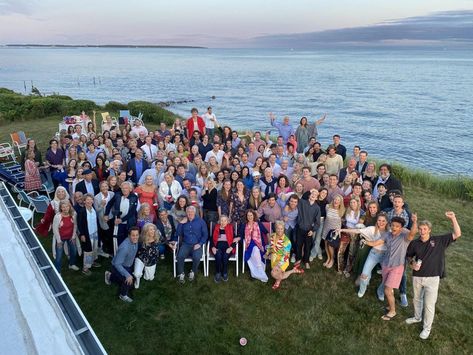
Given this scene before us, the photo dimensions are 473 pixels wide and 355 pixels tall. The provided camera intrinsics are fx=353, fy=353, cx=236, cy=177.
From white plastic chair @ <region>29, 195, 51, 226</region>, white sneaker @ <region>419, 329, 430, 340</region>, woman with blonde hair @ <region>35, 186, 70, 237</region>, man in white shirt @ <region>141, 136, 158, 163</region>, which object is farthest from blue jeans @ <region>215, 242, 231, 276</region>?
white plastic chair @ <region>29, 195, 51, 226</region>

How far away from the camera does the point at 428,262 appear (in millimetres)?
5555

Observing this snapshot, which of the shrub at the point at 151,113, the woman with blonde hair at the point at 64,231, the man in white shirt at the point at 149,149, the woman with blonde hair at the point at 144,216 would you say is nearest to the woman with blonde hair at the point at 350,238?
the woman with blonde hair at the point at 144,216

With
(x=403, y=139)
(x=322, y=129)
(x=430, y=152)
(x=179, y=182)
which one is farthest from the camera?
(x=322, y=129)

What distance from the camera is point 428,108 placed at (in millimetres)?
43719

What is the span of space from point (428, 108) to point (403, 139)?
56.5 ft

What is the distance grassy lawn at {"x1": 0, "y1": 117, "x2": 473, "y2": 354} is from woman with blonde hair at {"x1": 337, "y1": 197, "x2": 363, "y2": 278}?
0.82ft

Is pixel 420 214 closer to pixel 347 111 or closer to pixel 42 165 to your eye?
pixel 42 165

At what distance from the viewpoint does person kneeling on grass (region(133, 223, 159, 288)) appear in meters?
6.68

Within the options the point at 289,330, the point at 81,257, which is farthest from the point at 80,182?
the point at 289,330

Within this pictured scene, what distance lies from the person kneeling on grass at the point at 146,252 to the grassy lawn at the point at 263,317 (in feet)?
1.32

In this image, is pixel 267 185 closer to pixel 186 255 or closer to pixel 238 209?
pixel 238 209

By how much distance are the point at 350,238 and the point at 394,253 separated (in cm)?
124

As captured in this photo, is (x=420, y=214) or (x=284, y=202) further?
(x=420, y=214)

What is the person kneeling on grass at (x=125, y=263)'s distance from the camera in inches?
253
